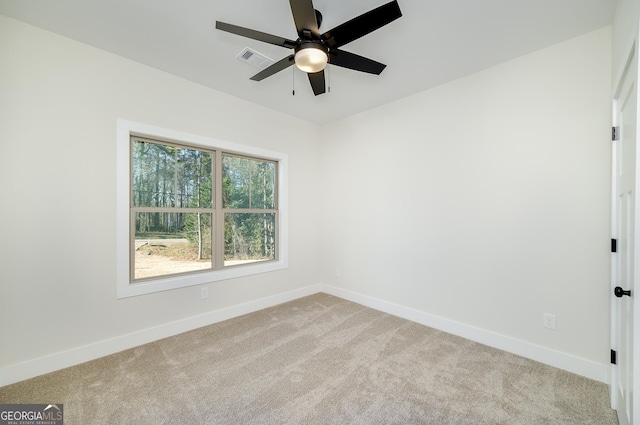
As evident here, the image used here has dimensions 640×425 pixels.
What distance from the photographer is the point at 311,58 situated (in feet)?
5.70

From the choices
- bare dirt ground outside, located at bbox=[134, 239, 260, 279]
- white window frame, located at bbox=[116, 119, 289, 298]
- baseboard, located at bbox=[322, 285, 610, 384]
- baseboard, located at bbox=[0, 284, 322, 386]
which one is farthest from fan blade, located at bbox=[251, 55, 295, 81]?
baseboard, located at bbox=[322, 285, 610, 384]

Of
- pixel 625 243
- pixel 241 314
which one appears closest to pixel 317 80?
pixel 625 243

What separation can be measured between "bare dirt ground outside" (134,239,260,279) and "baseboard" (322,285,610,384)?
7.84 feet

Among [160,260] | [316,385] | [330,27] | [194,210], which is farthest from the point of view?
[194,210]

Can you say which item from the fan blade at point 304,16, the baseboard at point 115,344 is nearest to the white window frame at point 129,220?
the baseboard at point 115,344

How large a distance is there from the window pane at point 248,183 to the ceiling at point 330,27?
104cm

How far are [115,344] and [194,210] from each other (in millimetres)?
1483

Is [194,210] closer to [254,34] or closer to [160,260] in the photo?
[160,260]

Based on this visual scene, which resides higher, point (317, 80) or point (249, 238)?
point (317, 80)

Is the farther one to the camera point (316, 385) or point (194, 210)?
point (194, 210)

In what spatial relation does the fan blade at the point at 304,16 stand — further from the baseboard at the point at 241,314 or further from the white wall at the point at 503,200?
the baseboard at the point at 241,314

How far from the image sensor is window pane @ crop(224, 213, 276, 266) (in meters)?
3.40

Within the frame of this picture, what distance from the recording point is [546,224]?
2.28 metres

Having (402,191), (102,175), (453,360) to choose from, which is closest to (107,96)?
(102,175)
